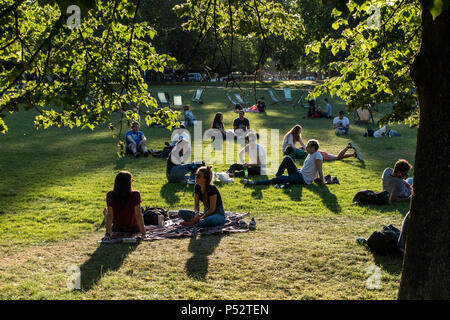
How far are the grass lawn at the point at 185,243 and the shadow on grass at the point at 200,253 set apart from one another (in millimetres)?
15

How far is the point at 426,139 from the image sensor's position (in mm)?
3850

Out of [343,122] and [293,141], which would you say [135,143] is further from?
[343,122]

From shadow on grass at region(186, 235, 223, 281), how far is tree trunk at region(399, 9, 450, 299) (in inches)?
105

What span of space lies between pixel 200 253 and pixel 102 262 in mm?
1377

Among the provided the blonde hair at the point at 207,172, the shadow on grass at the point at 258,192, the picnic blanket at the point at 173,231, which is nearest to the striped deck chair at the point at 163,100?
the shadow on grass at the point at 258,192

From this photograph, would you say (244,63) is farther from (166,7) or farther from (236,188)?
(236,188)

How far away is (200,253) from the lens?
6.66 metres

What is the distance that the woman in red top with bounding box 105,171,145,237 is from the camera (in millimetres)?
Answer: 7098

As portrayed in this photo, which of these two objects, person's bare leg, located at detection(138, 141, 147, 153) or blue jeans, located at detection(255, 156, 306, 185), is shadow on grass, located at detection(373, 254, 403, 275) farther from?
person's bare leg, located at detection(138, 141, 147, 153)

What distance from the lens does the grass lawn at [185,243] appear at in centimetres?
549

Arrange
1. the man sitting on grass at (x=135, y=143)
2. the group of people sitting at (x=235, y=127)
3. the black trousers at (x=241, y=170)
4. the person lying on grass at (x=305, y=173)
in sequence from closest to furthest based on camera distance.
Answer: the person lying on grass at (x=305, y=173)
the black trousers at (x=241, y=170)
the man sitting on grass at (x=135, y=143)
the group of people sitting at (x=235, y=127)

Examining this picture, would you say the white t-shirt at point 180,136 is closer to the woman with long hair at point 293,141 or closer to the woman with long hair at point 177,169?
the woman with long hair at point 177,169
